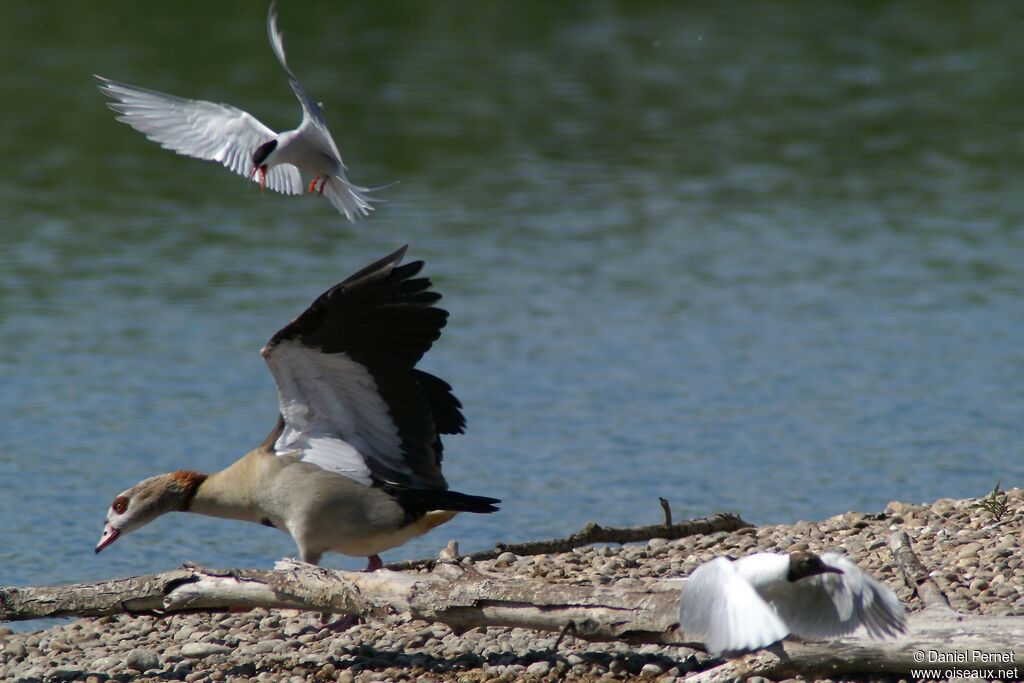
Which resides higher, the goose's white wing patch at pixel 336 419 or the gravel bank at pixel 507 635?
the goose's white wing patch at pixel 336 419

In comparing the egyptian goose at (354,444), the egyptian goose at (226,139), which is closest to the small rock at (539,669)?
the egyptian goose at (354,444)

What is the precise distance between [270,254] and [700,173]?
6.25 m

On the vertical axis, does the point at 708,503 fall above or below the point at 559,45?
below

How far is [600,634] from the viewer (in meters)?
6.26

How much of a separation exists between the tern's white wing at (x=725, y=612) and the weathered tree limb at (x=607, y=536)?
111 inches

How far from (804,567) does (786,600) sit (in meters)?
0.21

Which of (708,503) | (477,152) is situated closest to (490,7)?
(477,152)

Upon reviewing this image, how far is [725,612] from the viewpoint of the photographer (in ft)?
17.9

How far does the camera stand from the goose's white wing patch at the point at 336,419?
714 centimetres

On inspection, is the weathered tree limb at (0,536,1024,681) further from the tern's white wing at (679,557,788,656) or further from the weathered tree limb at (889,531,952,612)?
the tern's white wing at (679,557,788,656)

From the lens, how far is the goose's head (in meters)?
7.75

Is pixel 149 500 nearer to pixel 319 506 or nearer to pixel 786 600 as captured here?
pixel 319 506

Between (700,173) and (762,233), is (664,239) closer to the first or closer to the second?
(762,233)

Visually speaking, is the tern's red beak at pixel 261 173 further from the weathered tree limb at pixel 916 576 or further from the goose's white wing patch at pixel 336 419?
the weathered tree limb at pixel 916 576
